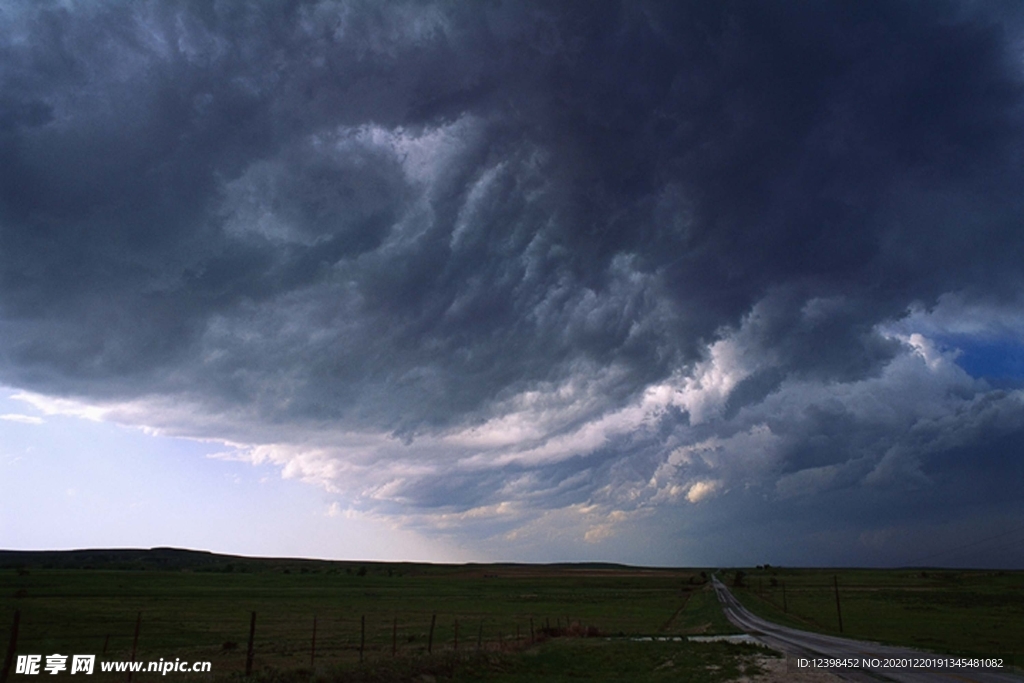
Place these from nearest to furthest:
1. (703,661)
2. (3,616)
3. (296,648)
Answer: (703,661)
(296,648)
(3,616)

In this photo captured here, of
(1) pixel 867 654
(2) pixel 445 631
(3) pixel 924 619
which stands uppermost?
(1) pixel 867 654

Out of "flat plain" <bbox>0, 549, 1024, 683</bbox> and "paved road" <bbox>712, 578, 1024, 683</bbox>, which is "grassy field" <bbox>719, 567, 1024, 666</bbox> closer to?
"flat plain" <bbox>0, 549, 1024, 683</bbox>

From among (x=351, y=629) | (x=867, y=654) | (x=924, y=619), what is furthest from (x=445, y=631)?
(x=924, y=619)

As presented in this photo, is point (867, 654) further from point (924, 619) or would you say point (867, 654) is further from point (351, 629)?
point (924, 619)

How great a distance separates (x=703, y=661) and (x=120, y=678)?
27605 millimetres

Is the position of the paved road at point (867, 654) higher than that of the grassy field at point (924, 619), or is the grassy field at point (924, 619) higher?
the paved road at point (867, 654)

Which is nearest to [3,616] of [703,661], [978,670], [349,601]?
[349,601]

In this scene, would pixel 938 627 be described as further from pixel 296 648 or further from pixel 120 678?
pixel 120 678

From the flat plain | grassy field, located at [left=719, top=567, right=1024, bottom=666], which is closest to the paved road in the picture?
the flat plain

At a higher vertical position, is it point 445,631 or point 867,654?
point 867,654

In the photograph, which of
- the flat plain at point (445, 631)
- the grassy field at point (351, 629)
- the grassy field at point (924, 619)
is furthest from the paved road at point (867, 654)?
the grassy field at point (924, 619)

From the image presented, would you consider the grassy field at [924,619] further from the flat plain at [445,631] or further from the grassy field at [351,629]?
the grassy field at [351,629]

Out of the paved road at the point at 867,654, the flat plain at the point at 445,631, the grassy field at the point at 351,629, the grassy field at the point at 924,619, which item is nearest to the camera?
the paved road at the point at 867,654

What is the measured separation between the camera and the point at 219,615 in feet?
Result: 222
